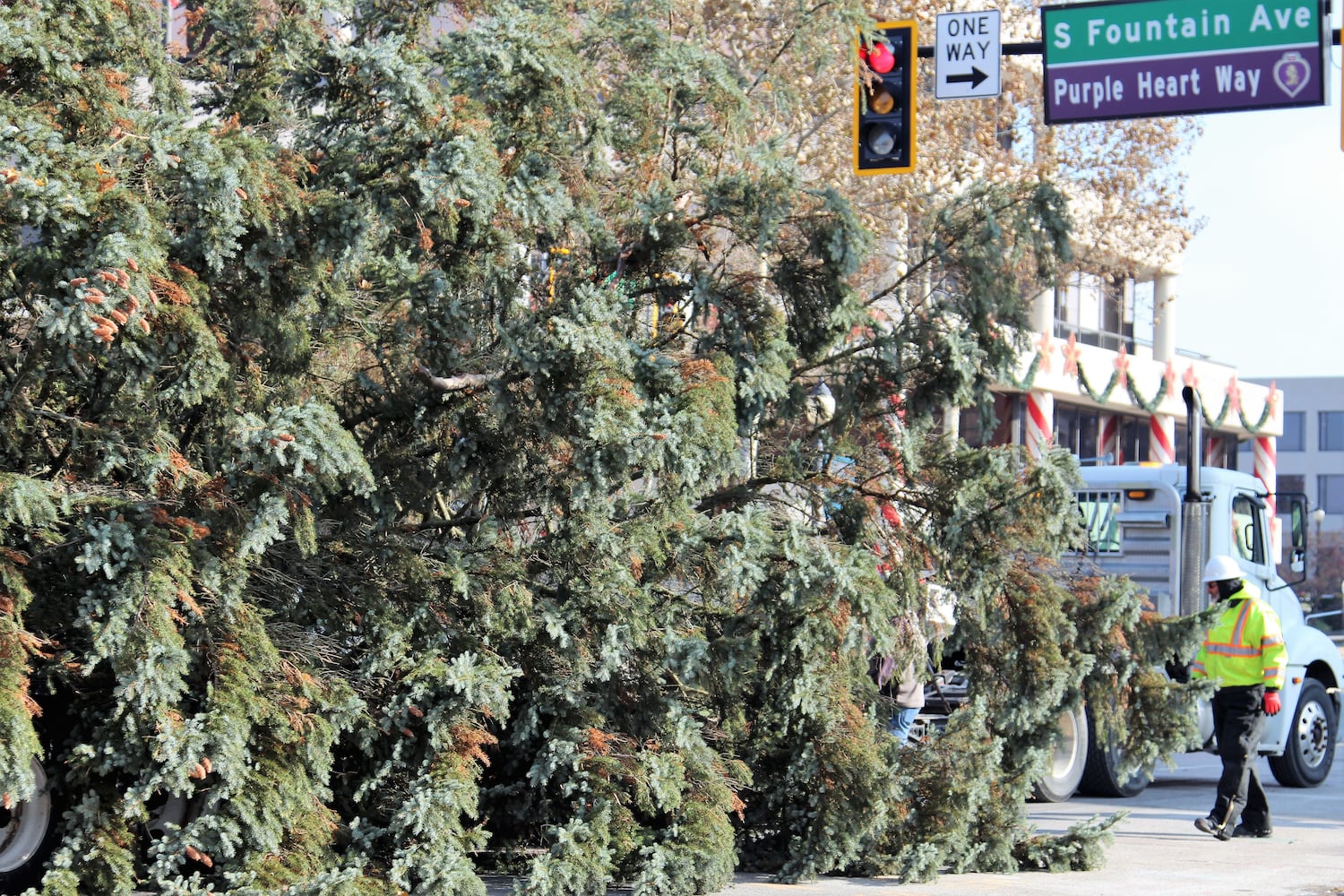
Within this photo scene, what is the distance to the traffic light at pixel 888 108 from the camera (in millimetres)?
13555

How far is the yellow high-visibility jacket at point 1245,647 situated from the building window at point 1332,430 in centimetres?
8867

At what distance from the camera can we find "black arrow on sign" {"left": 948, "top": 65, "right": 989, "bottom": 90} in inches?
551

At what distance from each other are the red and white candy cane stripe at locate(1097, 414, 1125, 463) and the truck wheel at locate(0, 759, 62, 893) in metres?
34.2

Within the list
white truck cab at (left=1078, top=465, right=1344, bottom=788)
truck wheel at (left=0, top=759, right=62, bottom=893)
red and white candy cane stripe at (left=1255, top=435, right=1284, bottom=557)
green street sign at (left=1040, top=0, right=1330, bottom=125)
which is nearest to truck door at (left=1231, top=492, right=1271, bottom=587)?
white truck cab at (left=1078, top=465, right=1344, bottom=788)

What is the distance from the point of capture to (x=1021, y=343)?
30.2ft

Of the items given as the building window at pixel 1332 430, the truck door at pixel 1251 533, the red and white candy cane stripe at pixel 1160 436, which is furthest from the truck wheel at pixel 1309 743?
the building window at pixel 1332 430

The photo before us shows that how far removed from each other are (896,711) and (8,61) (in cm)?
615

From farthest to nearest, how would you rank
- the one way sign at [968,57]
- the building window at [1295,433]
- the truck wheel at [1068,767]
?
the building window at [1295,433] → the one way sign at [968,57] → the truck wheel at [1068,767]

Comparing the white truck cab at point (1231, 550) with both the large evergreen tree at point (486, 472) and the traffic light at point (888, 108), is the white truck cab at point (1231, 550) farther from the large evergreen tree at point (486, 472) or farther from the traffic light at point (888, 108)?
the large evergreen tree at point (486, 472)

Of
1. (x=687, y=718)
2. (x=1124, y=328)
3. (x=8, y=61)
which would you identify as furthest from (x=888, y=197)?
(x=1124, y=328)

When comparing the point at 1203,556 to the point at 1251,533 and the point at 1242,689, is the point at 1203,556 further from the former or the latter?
the point at 1242,689

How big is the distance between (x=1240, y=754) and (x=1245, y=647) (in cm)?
75

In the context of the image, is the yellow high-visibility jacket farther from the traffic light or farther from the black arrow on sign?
the black arrow on sign

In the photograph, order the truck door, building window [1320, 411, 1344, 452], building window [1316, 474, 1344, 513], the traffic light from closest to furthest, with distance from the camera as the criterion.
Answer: the traffic light, the truck door, building window [1316, 474, 1344, 513], building window [1320, 411, 1344, 452]
